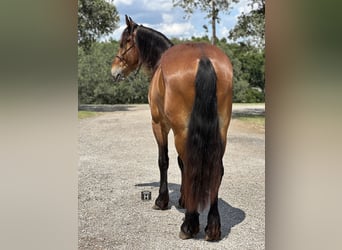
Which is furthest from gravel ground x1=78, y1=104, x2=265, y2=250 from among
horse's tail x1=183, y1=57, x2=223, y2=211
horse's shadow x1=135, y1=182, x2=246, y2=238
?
horse's tail x1=183, y1=57, x2=223, y2=211

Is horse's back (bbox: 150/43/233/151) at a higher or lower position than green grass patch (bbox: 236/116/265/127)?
higher

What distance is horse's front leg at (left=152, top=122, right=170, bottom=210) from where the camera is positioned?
214 centimetres

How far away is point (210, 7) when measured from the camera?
7.02 ft

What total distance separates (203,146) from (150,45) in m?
0.61

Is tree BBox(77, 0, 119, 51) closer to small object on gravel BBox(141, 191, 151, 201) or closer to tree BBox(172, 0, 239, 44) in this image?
tree BBox(172, 0, 239, 44)

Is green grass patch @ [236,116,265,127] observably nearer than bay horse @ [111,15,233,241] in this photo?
No

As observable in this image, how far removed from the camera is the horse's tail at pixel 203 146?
1983 mm

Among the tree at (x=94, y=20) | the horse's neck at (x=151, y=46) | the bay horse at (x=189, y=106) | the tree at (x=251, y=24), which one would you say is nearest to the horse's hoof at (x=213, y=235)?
the bay horse at (x=189, y=106)

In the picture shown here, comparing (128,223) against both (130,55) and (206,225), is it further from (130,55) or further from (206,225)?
(130,55)

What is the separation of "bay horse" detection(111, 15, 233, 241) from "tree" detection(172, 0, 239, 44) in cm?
14

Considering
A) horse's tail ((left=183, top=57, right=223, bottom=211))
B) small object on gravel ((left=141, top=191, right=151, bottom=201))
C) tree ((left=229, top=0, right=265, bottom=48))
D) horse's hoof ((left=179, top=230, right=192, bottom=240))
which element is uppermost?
tree ((left=229, top=0, right=265, bottom=48))

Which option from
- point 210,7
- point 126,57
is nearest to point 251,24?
point 210,7
